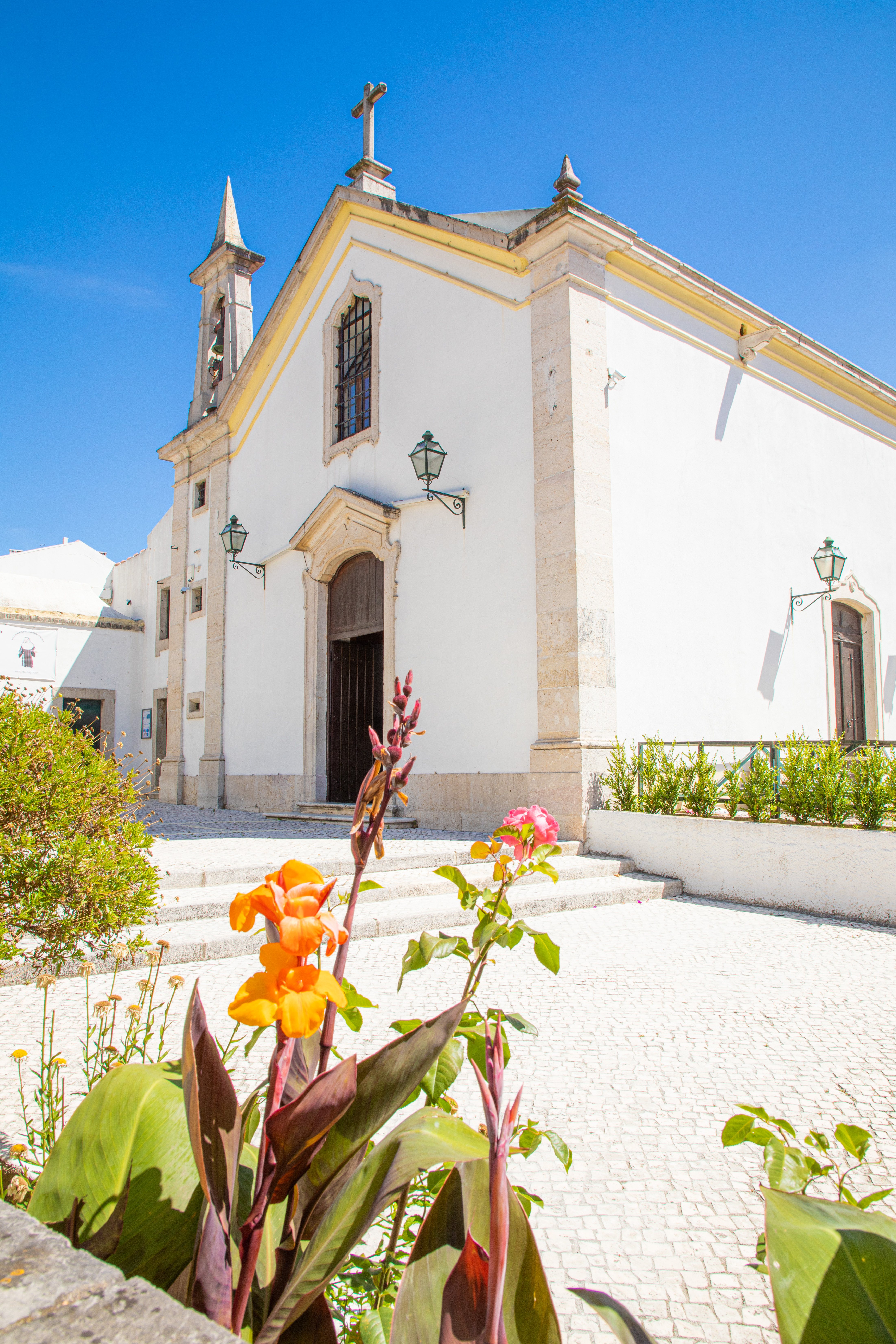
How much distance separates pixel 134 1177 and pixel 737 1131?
1.02m

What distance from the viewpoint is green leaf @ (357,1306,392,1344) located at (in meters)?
1.07

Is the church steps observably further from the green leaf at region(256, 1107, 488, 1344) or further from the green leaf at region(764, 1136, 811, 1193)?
the green leaf at region(256, 1107, 488, 1344)

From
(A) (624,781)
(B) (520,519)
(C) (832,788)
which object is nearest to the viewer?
(C) (832,788)

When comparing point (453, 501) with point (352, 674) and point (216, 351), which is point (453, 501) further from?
point (216, 351)

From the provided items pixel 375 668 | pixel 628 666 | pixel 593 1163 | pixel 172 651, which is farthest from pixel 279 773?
pixel 593 1163

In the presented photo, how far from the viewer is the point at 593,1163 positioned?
8.14 ft

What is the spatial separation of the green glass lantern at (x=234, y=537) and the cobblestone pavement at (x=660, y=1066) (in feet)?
29.5

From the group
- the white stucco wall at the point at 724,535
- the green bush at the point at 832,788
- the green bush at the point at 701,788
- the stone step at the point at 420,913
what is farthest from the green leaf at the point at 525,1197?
the white stucco wall at the point at 724,535

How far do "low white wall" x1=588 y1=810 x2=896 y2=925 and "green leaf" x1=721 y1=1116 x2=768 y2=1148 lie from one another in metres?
5.14

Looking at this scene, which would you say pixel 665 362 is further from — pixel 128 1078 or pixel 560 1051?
pixel 128 1078

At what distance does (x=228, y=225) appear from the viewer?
15578 mm

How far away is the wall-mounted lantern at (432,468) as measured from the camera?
364 inches

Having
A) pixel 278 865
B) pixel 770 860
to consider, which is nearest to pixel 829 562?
pixel 770 860

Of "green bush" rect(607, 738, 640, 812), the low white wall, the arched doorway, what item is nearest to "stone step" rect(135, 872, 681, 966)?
the low white wall
